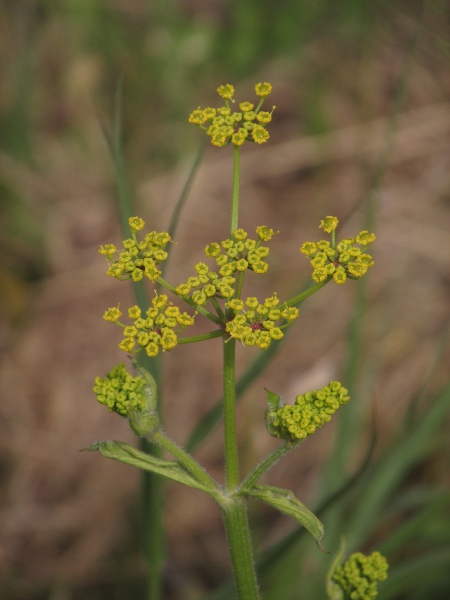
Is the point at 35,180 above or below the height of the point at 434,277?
above

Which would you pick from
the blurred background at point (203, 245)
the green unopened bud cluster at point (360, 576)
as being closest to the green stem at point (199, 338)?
the green unopened bud cluster at point (360, 576)

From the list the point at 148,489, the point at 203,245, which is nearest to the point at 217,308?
the point at 148,489

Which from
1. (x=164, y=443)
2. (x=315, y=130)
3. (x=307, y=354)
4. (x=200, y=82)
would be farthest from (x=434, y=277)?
(x=164, y=443)

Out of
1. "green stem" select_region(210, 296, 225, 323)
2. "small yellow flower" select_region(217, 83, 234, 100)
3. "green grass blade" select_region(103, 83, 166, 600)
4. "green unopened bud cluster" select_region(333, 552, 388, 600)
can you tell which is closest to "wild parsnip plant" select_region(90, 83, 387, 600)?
"green stem" select_region(210, 296, 225, 323)

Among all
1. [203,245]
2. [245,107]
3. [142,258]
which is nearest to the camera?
[142,258]

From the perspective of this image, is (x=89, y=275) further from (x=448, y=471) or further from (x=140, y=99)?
(x=448, y=471)

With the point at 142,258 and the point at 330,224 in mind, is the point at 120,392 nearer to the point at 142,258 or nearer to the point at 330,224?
the point at 142,258
